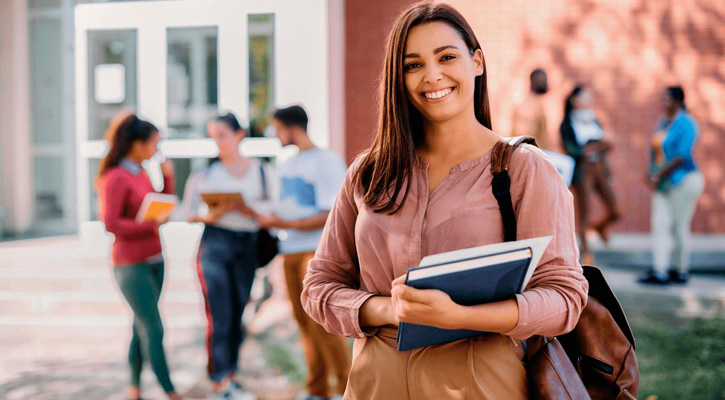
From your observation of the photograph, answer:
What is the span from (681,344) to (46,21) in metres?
9.51

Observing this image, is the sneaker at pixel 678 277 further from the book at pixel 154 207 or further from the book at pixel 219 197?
the book at pixel 154 207

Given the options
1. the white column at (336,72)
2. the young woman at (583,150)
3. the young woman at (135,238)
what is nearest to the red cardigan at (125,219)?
the young woman at (135,238)

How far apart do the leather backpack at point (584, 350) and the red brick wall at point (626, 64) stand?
7.77m

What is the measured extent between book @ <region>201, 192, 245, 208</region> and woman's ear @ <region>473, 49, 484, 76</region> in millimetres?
3066

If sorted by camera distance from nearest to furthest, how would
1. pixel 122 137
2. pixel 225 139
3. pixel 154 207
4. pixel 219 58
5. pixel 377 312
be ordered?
1. pixel 377 312
2. pixel 154 207
3. pixel 122 137
4. pixel 225 139
5. pixel 219 58

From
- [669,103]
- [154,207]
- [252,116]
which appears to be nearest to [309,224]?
[154,207]

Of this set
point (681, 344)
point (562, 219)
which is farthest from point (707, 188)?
point (562, 219)

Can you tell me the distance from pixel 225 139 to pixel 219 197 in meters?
0.45

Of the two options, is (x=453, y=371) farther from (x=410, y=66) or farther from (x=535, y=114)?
(x=535, y=114)

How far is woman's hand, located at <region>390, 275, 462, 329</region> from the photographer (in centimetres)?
146

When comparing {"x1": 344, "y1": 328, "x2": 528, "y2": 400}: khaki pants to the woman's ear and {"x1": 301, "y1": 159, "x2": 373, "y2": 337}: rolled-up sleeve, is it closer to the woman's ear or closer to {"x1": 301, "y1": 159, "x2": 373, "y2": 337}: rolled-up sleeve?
{"x1": 301, "y1": 159, "x2": 373, "y2": 337}: rolled-up sleeve

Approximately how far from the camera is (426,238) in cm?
169

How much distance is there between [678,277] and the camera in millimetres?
7477

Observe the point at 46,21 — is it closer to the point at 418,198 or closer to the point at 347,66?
the point at 347,66
